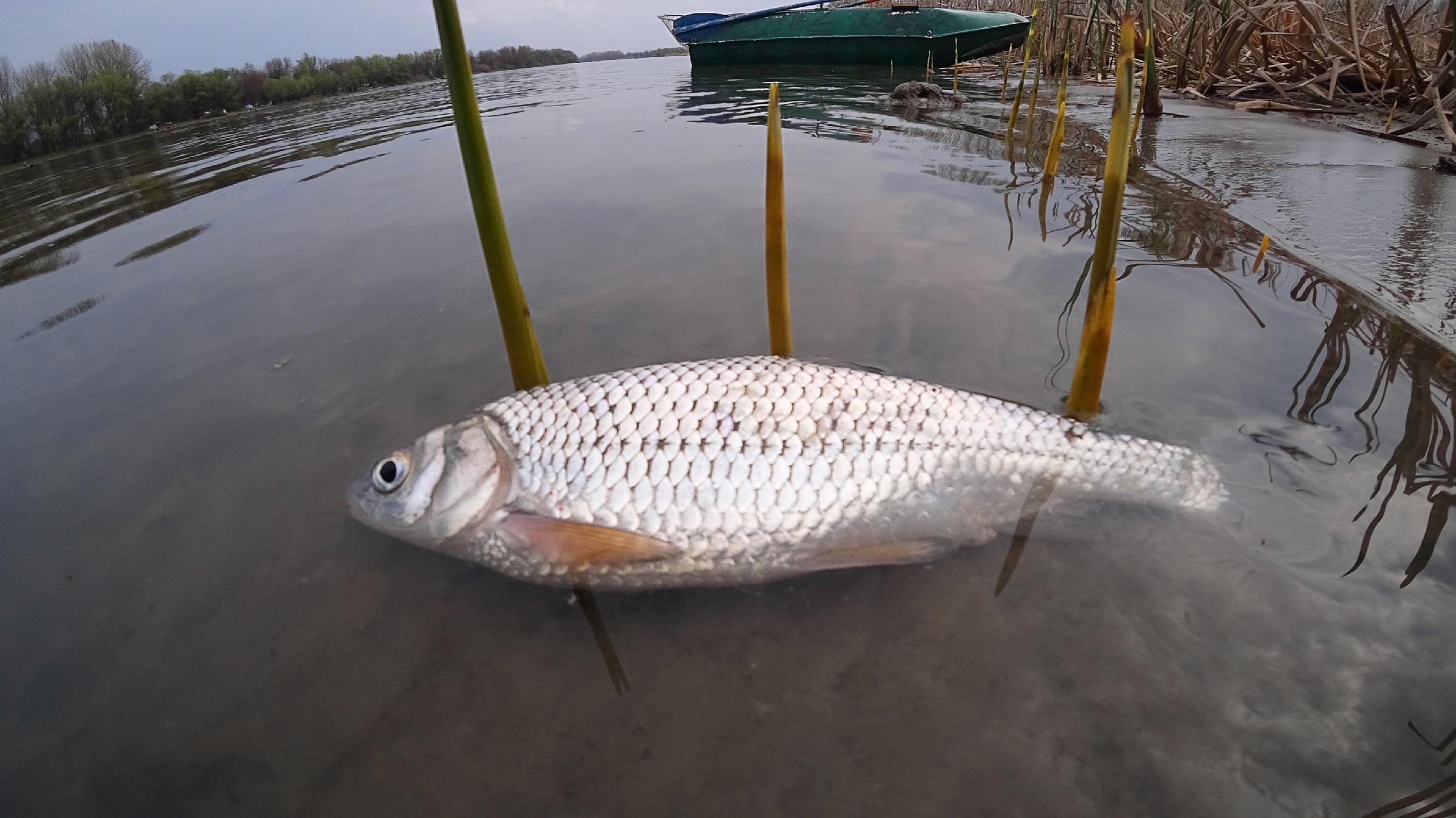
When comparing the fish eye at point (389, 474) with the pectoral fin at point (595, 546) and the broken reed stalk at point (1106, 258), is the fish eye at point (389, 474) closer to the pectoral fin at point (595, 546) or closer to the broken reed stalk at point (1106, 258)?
the pectoral fin at point (595, 546)

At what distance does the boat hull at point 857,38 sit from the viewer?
18062mm

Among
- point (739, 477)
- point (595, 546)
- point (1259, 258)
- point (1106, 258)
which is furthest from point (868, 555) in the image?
point (1259, 258)

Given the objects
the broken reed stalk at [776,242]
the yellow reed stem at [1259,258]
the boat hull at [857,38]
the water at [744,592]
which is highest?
the boat hull at [857,38]

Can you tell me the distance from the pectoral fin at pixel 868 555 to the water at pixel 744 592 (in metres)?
0.06

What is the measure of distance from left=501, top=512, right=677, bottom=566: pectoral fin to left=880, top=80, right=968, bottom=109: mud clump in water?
421 inches

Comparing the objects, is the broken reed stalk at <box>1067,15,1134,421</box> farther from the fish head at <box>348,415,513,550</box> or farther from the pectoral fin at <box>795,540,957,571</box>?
the fish head at <box>348,415,513,550</box>

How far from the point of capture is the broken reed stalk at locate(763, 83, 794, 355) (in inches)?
93.4

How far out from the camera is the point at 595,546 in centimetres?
202

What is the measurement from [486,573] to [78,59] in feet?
126

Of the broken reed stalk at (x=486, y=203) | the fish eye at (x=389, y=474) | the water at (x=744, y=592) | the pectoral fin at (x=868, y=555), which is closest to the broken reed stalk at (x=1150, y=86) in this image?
the water at (x=744, y=592)

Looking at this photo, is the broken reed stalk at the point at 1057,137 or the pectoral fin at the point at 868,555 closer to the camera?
the pectoral fin at the point at 868,555

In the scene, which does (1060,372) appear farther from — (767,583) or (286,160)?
(286,160)

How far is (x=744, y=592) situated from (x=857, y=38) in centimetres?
2125

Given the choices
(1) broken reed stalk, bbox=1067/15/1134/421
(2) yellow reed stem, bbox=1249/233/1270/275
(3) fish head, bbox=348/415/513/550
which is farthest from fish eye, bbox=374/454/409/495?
(2) yellow reed stem, bbox=1249/233/1270/275
